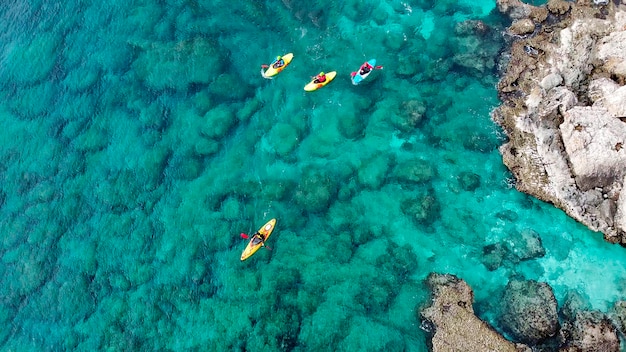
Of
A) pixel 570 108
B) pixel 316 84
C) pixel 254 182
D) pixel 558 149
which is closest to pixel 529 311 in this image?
pixel 558 149

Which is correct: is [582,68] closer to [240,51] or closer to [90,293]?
[240,51]

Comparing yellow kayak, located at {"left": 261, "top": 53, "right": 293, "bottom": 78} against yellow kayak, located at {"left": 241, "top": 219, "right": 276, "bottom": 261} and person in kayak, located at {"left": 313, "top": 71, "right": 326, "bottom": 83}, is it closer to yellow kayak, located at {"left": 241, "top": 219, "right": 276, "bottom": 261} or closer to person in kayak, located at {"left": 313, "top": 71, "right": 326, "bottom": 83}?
person in kayak, located at {"left": 313, "top": 71, "right": 326, "bottom": 83}

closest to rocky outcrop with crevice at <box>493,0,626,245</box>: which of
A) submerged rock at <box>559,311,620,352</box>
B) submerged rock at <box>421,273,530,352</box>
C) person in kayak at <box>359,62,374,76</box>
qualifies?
submerged rock at <box>559,311,620,352</box>

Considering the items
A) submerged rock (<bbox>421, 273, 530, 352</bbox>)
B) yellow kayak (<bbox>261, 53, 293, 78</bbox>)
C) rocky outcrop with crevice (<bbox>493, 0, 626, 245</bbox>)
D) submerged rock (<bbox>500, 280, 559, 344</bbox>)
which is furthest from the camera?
yellow kayak (<bbox>261, 53, 293, 78</bbox>)

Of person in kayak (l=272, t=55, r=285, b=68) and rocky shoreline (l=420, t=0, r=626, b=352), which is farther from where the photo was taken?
person in kayak (l=272, t=55, r=285, b=68)

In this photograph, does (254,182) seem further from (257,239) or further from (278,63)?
(278,63)

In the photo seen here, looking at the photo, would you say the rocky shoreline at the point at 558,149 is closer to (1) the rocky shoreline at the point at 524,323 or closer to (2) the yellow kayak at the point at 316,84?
(1) the rocky shoreline at the point at 524,323
